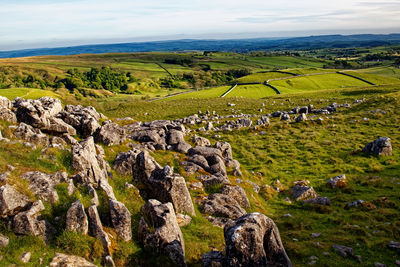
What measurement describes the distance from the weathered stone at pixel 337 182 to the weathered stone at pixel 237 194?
10.6m

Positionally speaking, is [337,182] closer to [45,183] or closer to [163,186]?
[163,186]

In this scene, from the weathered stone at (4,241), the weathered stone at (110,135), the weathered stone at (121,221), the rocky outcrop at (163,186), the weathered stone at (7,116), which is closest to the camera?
the weathered stone at (4,241)

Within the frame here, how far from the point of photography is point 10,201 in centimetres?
1237

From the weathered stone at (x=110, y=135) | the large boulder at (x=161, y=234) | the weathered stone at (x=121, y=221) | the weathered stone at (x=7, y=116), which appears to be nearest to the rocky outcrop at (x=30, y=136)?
the weathered stone at (x=7, y=116)

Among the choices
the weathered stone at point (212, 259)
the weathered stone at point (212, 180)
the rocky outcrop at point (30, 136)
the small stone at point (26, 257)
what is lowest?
the weathered stone at point (212, 180)

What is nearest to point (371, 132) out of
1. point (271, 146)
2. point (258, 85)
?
point (271, 146)

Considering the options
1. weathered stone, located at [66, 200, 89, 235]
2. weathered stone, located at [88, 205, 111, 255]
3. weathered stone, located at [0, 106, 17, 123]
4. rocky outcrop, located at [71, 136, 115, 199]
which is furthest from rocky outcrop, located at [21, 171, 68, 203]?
weathered stone, located at [0, 106, 17, 123]

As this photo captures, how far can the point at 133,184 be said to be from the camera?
18.5 meters

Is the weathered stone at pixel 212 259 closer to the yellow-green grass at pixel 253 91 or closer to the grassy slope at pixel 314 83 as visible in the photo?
the yellow-green grass at pixel 253 91

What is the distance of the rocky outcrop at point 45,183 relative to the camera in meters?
13.6

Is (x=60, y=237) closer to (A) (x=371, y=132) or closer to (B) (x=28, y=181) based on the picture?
(B) (x=28, y=181)

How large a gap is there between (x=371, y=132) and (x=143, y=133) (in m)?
35.5

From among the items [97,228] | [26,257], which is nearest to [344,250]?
[97,228]

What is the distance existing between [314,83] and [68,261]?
5555 inches
